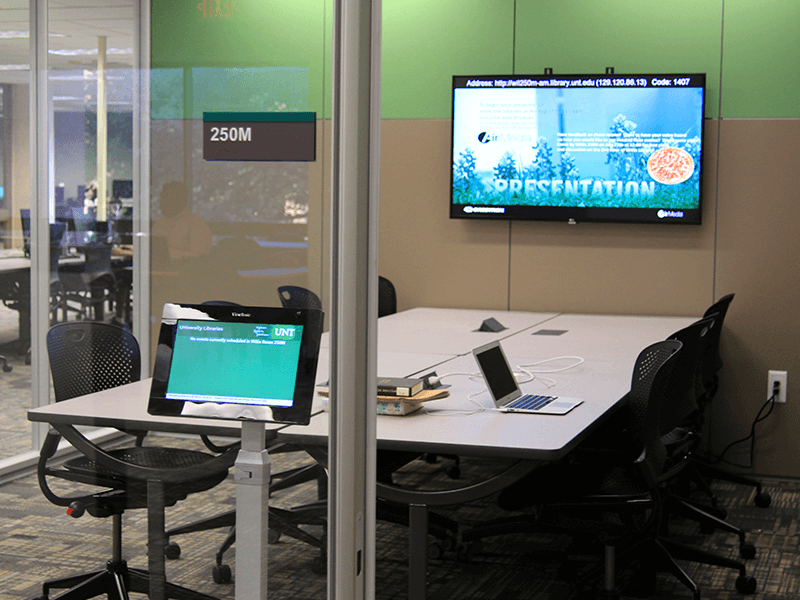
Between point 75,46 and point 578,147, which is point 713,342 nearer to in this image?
point 578,147

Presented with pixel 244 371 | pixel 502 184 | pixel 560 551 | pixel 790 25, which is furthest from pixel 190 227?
pixel 790 25

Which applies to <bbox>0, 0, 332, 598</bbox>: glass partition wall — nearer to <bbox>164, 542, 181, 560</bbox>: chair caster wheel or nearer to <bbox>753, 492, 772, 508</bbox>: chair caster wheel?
<bbox>164, 542, 181, 560</bbox>: chair caster wheel

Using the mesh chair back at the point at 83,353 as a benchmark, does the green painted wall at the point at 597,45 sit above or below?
above

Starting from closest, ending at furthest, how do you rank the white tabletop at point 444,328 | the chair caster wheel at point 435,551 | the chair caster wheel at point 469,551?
1. the chair caster wheel at point 435,551
2. the chair caster wheel at point 469,551
3. the white tabletop at point 444,328

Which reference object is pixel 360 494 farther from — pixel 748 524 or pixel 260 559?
pixel 748 524

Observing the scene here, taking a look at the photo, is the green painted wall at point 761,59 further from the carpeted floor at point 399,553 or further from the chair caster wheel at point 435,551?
the chair caster wheel at point 435,551

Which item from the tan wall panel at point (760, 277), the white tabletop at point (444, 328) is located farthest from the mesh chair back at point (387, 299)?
the tan wall panel at point (760, 277)

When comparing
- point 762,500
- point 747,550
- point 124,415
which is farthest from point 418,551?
point 762,500

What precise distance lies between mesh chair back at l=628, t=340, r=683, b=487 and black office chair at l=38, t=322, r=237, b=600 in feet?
5.64

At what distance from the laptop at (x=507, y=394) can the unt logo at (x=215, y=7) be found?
163 centimetres

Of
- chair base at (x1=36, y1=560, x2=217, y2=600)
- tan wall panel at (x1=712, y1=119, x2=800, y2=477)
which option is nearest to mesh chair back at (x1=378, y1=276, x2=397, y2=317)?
tan wall panel at (x1=712, y1=119, x2=800, y2=477)

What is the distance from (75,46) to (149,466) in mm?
859

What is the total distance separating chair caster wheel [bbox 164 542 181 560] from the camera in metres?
1.92

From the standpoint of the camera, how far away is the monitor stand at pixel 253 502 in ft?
5.64
